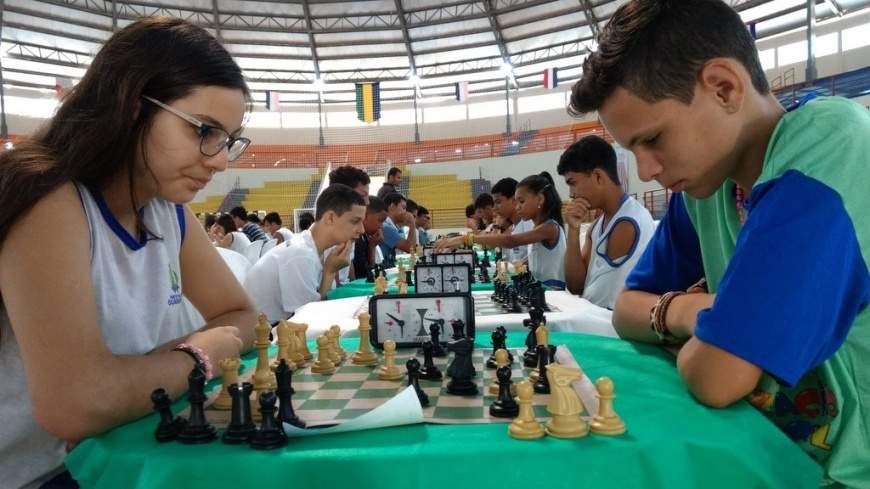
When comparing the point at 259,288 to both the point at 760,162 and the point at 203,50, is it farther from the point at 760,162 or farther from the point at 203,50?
the point at 760,162

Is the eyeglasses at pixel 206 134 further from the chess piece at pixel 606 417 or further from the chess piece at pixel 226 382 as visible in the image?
the chess piece at pixel 606 417

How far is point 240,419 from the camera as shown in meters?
0.89

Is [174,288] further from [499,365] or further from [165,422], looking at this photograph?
[499,365]

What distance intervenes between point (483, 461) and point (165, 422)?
1.70ft

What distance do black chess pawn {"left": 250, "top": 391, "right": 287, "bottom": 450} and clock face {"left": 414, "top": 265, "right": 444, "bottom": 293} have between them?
1681 mm

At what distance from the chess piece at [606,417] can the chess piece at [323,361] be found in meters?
0.65

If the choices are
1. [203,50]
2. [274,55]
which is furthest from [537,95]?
[203,50]

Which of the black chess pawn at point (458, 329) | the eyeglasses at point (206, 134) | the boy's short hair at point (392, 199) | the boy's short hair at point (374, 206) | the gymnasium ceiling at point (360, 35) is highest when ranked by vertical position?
the gymnasium ceiling at point (360, 35)

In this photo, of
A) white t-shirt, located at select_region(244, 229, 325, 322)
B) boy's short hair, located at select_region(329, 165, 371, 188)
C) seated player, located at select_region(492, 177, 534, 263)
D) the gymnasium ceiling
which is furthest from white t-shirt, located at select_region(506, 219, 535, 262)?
the gymnasium ceiling

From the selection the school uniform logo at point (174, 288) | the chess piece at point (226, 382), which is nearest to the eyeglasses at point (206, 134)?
the school uniform logo at point (174, 288)

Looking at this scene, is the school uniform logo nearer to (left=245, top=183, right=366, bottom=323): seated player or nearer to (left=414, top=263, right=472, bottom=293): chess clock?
(left=414, top=263, right=472, bottom=293): chess clock

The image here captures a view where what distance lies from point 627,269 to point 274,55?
57.2ft

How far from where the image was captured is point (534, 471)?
2.53 feet

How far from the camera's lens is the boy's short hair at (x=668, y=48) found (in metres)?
1.01
